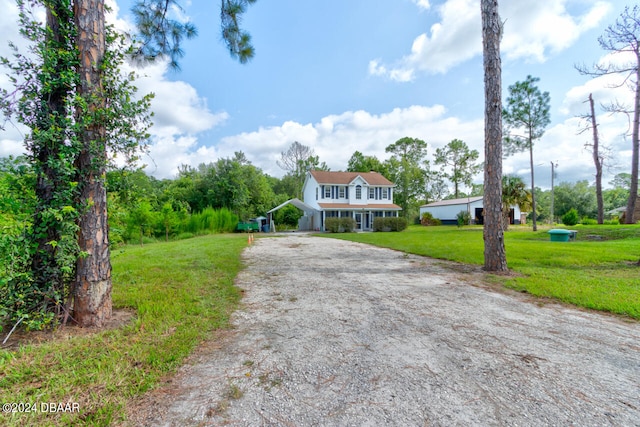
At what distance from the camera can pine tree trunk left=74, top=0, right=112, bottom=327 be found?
112 inches

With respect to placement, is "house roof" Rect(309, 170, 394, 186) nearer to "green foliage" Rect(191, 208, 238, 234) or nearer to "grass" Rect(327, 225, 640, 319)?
"green foliage" Rect(191, 208, 238, 234)

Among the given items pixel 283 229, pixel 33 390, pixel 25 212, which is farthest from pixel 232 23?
pixel 283 229

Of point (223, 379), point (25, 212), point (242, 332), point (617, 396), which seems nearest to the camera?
point (617, 396)

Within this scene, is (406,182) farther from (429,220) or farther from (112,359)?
(112,359)

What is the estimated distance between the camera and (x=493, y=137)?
6.39 m

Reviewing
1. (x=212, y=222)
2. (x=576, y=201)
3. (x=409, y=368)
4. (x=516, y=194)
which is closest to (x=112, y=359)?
(x=409, y=368)

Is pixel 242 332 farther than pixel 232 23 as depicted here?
No

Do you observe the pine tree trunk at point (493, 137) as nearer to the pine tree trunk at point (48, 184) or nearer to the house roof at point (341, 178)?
the pine tree trunk at point (48, 184)

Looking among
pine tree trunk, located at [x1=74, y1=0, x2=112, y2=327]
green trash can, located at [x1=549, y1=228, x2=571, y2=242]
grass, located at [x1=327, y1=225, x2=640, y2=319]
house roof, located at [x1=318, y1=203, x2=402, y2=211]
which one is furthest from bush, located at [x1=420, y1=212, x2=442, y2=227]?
pine tree trunk, located at [x1=74, y1=0, x2=112, y2=327]

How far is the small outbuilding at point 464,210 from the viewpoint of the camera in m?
32.6

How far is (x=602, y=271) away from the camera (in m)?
6.03

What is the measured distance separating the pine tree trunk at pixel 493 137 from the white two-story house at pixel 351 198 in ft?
59.0

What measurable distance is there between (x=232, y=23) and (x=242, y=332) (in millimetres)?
6027

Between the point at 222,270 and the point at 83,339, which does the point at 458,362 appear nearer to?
the point at 83,339
